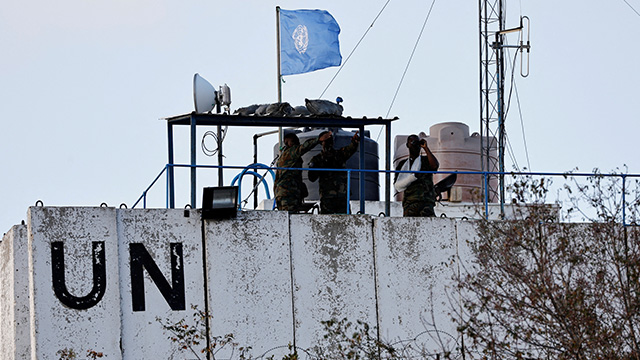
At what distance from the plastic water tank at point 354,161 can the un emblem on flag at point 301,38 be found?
1.65 meters

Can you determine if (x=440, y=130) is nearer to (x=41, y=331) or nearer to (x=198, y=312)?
(x=198, y=312)

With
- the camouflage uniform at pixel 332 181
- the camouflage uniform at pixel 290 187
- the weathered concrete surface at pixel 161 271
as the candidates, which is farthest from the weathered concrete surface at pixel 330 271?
the weathered concrete surface at pixel 161 271

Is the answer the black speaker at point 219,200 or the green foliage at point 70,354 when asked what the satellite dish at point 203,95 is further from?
the green foliage at point 70,354

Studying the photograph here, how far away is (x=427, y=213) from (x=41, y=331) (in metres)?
6.17

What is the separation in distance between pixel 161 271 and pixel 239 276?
3.42ft

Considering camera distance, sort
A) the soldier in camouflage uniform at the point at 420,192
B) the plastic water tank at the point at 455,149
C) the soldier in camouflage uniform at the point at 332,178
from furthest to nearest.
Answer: the plastic water tank at the point at 455,149 < the soldier in camouflage uniform at the point at 420,192 < the soldier in camouflage uniform at the point at 332,178

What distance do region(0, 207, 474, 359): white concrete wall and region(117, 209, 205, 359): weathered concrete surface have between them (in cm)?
1

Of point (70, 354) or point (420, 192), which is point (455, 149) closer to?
point (420, 192)

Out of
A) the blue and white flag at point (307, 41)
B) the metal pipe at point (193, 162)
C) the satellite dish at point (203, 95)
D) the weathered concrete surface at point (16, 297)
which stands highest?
the blue and white flag at point (307, 41)

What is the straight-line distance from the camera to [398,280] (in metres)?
16.6

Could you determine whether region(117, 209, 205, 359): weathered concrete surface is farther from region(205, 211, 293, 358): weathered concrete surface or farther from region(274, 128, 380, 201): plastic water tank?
region(274, 128, 380, 201): plastic water tank

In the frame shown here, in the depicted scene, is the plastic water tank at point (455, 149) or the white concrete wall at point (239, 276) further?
the plastic water tank at point (455, 149)

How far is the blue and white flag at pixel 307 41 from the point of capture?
897 inches

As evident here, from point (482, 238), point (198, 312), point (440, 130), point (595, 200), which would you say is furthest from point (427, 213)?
point (440, 130)
